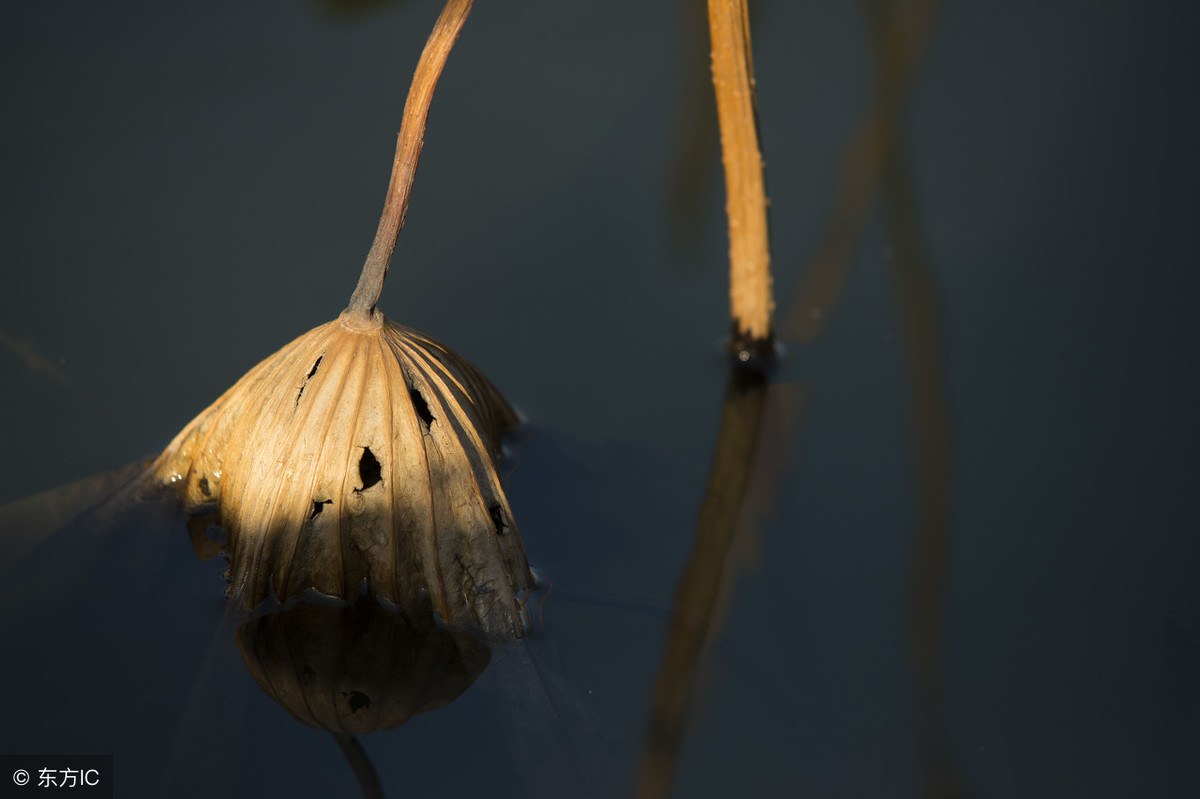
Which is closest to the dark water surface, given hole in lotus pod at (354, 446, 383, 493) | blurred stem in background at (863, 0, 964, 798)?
blurred stem in background at (863, 0, 964, 798)

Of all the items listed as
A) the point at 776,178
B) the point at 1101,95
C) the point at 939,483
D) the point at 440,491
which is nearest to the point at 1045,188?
the point at 1101,95

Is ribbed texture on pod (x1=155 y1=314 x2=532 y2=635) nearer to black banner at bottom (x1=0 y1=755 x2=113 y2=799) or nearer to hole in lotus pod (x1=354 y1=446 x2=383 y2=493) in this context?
hole in lotus pod (x1=354 y1=446 x2=383 y2=493)

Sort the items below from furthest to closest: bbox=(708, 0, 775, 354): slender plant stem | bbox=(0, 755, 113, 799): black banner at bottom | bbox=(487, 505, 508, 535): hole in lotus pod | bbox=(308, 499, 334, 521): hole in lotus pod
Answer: bbox=(708, 0, 775, 354): slender plant stem, bbox=(487, 505, 508, 535): hole in lotus pod, bbox=(308, 499, 334, 521): hole in lotus pod, bbox=(0, 755, 113, 799): black banner at bottom

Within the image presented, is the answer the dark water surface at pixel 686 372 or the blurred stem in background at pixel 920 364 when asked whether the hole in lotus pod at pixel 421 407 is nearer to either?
the dark water surface at pixel 686 372

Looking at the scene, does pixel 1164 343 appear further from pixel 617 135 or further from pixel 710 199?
pixel 617 135

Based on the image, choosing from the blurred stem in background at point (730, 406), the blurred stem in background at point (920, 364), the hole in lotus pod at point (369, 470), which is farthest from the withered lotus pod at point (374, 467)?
the blurred stem in background at point (920, 364)
